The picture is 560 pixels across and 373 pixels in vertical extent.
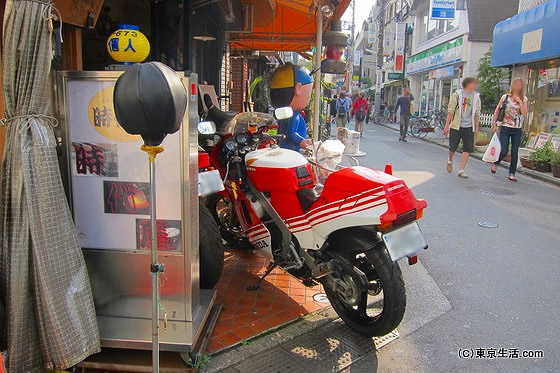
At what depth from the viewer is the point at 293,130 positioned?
4699 mm

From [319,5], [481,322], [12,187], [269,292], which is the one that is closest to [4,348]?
[12,187]

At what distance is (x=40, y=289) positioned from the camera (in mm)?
2527

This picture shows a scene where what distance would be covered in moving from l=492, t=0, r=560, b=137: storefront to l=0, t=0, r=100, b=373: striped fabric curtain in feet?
43.7

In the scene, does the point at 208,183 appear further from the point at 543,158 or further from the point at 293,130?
the point at 543,158

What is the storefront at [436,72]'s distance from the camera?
2320cm

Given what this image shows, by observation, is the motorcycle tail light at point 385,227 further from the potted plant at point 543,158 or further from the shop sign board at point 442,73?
the shop sign board at point 442,73

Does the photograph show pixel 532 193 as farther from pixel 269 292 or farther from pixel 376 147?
pixel 376 147

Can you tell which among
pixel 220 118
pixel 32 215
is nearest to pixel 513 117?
pixel 220 118

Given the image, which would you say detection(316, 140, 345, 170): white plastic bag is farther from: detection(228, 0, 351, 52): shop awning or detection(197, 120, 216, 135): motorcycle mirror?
detection(228, 0, 351, 52): shop awning

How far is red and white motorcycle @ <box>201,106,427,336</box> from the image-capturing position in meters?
3.08

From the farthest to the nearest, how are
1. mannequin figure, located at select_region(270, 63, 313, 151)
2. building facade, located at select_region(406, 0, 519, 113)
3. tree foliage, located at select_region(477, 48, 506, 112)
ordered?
building facade, located at select_region(406, 0, 519, 113) < tree foliage, located at select_region(477, 48, 506, 112) < mannequin figure, located at select_region(270, 63, 313, 151)

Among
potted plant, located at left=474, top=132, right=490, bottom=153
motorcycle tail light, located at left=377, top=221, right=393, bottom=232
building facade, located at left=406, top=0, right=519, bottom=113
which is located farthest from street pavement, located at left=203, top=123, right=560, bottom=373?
building facade, located at left=406, top=0, right=519, bottom=113

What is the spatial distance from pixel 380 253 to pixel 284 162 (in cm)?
100

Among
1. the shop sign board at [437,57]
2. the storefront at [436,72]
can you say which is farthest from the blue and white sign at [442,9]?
the shop sign board at [437,57]
